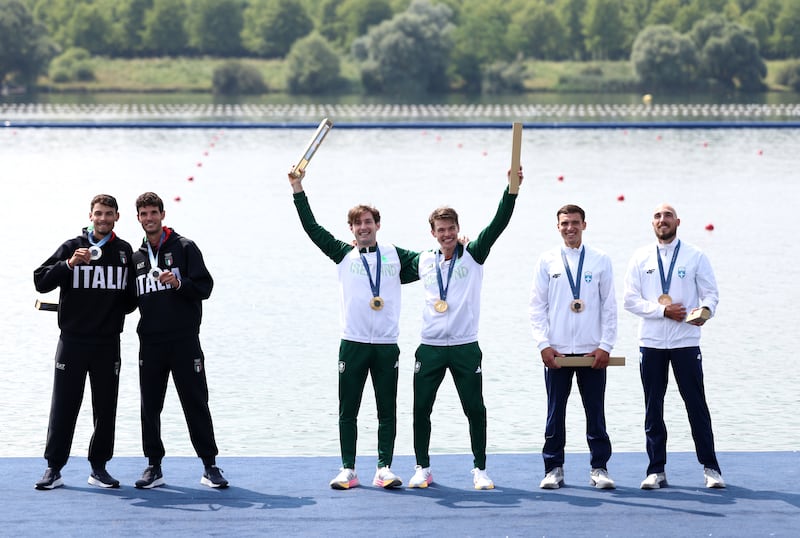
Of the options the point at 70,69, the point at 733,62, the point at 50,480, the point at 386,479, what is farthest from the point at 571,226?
the point at 70,69

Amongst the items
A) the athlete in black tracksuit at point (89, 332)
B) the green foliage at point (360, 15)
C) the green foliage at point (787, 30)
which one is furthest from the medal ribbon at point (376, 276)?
the green foliage at point (360, 15)

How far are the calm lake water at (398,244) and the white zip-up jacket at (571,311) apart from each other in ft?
6.11

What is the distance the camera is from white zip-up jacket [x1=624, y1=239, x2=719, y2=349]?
261 inches

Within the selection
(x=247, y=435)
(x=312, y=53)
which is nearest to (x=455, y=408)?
(x=247, y=435)

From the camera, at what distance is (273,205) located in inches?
952

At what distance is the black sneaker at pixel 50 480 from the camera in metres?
6.52

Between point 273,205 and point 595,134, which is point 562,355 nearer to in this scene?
point 273,205

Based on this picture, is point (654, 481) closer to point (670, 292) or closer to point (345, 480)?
point (670, 292)

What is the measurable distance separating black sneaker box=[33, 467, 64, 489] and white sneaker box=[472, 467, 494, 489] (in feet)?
6.72

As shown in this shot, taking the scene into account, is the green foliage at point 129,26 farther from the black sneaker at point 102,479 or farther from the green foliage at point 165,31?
the black sneaker at point 102,479

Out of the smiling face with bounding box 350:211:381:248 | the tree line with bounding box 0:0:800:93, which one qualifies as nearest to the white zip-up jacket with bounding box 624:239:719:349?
the smiling face with bounding box 350:211:381:248

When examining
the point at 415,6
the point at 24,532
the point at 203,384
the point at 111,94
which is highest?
the point at 415,6

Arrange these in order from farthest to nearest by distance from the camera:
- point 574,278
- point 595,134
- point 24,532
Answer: point 595,134
point 574,278
point 24,532

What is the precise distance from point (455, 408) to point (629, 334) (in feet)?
11.2
